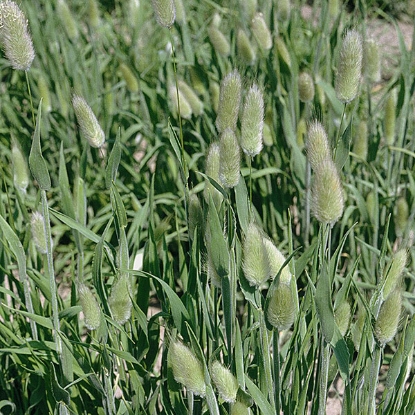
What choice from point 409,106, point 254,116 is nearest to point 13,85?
point 409,106

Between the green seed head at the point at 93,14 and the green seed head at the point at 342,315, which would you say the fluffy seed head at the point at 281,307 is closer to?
the green seed head at the point at 342,315

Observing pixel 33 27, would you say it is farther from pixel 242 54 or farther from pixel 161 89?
pixel 242 54

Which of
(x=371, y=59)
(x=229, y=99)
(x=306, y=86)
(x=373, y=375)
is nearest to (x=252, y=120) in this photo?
(x=229, y=99)

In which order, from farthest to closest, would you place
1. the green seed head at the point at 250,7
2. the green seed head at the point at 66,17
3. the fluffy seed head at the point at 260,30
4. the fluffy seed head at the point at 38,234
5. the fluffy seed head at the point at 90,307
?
the green seed head at the point at 66,17 < the green seed head at the point at 250,7 < the fluffy seed head at the point at 260,30 < the fluffy seed head at the point at 38,234 < the fluffy seed head at the point at 90,307

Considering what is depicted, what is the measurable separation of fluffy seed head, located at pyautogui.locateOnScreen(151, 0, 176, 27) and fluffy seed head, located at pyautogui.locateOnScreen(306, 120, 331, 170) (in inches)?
13.1

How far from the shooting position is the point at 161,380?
148 cm

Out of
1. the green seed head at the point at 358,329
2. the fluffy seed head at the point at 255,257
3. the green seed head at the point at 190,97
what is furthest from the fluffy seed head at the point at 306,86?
the fluffy seed head at the point at 255,257

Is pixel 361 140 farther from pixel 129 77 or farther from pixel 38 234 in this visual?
pixel 38 234

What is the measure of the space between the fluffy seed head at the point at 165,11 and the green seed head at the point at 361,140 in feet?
3.08

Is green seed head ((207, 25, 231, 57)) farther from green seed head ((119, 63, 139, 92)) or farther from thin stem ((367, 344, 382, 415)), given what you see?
thin stem ((367, 344, 382, 415))

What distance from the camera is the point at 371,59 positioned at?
2.00 meters

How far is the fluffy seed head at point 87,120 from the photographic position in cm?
133

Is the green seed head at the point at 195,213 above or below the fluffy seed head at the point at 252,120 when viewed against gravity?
below

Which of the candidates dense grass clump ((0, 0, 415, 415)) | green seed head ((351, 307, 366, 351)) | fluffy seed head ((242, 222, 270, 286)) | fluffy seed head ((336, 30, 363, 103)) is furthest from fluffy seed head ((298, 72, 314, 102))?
fluffy seed head ((242, 222, 270, 286))
